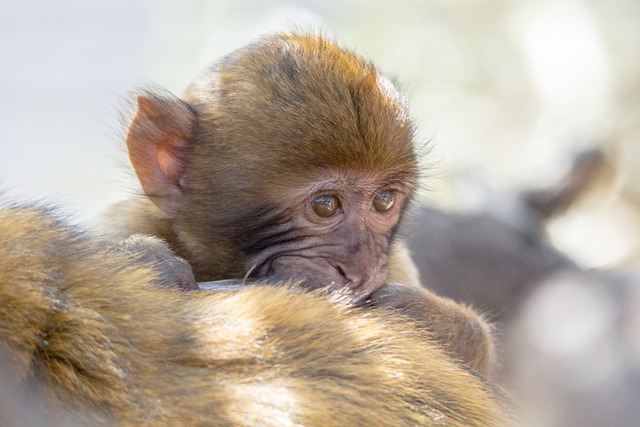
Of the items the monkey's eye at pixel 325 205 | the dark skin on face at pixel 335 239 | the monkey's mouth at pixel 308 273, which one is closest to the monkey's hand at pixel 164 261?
the monkey's mouth at pixel 308 273

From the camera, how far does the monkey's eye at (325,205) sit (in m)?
2.96

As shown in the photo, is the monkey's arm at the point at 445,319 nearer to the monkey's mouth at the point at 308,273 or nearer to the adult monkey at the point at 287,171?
the adult monkey at the point at 287,171

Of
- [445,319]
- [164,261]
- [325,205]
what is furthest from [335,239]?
[164,261]

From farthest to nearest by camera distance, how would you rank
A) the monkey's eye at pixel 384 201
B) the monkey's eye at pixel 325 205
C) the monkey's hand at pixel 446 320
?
the monkey's eye at pixel 384 201 < the monkey's eye at pixel 325 205 < the monkey's hand at pixel 446 320

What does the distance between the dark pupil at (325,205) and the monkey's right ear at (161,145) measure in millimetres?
510

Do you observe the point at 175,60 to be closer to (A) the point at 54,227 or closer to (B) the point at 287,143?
(B) the point at 287,143

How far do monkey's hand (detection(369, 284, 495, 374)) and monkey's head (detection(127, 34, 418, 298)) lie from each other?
21 centimetres

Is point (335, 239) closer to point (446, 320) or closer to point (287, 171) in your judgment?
point (287, 171)

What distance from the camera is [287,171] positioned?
286cm

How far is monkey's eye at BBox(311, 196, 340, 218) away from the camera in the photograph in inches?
117

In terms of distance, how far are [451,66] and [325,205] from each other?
8.33 m

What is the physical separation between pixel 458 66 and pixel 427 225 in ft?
21.2

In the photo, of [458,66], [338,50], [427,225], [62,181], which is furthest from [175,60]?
[338,50]

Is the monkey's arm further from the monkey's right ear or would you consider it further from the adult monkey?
the monkey's right ear
